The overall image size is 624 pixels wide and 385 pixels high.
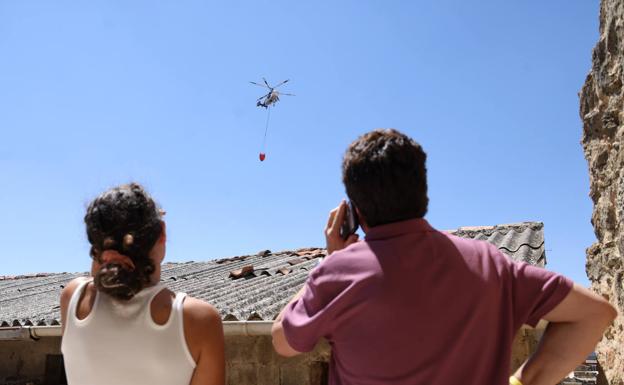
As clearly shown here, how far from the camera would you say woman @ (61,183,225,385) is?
5.23 ft

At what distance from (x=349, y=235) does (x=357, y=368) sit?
38 cm

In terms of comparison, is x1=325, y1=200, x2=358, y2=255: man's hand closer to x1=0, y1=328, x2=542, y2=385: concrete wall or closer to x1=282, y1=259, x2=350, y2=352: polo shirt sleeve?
x1=282, y1=259, x2=350, y2=352: polo shirt sleeve

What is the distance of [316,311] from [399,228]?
307 millimetres

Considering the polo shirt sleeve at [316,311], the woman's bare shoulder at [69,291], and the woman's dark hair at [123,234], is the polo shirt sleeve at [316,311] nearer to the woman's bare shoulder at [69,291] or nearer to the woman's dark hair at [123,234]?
the woman's dark hair at [123,234]

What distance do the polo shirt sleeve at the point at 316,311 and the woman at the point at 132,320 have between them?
13.0 inches

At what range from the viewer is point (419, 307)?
52.7 inches

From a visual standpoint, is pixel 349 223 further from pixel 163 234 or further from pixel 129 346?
pixel 129 346

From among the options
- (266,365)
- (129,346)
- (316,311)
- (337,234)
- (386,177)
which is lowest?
(266,365)

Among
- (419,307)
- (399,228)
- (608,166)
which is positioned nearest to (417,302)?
(419,307)

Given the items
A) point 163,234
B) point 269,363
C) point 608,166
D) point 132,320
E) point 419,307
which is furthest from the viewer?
point 269,363

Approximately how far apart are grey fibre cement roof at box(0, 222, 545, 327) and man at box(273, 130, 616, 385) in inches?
88.2

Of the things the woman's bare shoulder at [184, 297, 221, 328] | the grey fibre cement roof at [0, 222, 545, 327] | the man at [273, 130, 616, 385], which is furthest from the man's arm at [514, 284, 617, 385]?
the grey fibre cement roof at [0, 222, 545, 327]

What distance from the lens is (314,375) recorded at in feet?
12.4

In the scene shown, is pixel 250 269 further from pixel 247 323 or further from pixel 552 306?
pixel 552 306
